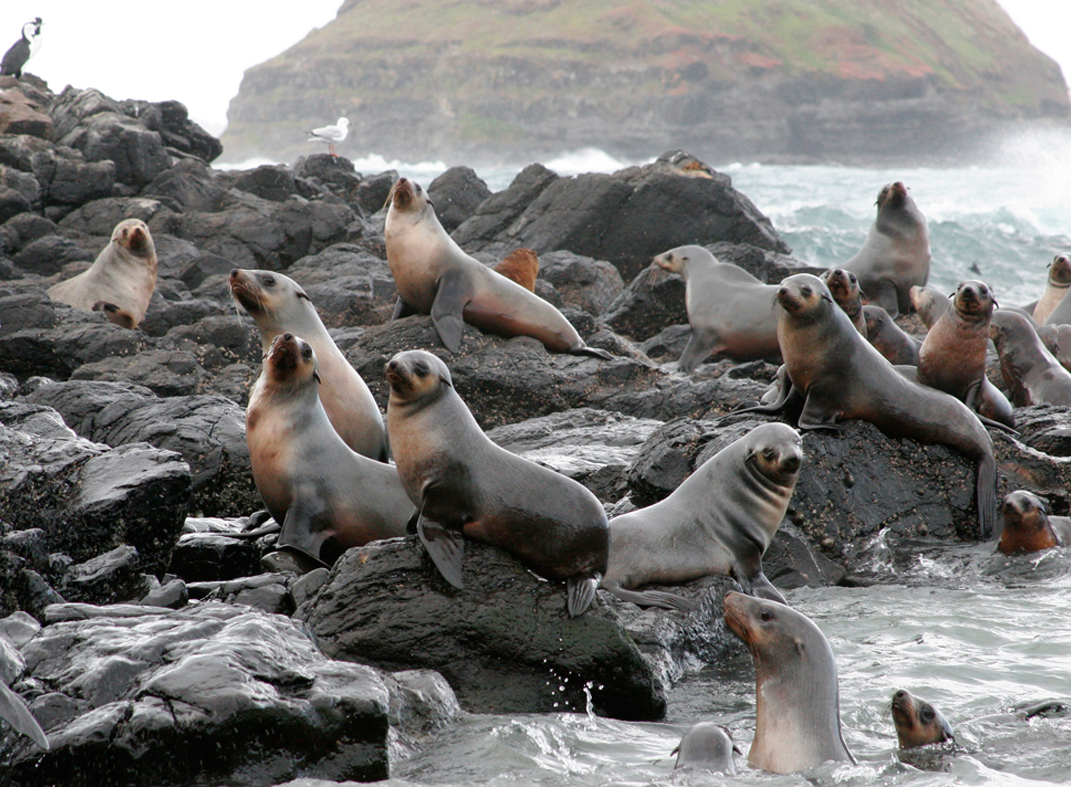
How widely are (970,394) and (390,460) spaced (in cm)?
431

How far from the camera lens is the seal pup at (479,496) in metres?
4.56

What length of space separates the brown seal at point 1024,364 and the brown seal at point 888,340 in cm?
99

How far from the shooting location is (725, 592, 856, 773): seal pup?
12.9ft

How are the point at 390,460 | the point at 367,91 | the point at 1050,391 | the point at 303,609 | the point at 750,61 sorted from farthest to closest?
the point at 367,91, the point at 750,61, the point at 1050,391, the point at 390,460, the point at 303,609

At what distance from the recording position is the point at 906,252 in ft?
39.1

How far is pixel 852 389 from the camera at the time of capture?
684 centimetres

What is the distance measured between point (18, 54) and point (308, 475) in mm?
22536

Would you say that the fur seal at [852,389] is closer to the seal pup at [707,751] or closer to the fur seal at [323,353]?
the fur seal at [323,353]

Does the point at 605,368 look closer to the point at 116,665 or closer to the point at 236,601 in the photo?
the point at 236,601

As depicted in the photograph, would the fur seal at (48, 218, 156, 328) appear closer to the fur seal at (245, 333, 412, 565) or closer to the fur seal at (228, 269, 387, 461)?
the fur seal at (228, 269, 387, 461)

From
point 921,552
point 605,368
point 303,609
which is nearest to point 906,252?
point 605,368

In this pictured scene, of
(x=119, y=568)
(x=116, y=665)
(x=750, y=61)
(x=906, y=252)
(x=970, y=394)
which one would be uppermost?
(x=750, y=61)

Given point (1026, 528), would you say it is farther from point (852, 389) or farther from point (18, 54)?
point (18, 54)

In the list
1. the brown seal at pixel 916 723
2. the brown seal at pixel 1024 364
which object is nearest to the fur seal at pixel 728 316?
the brown seal at pixel 1024 364
